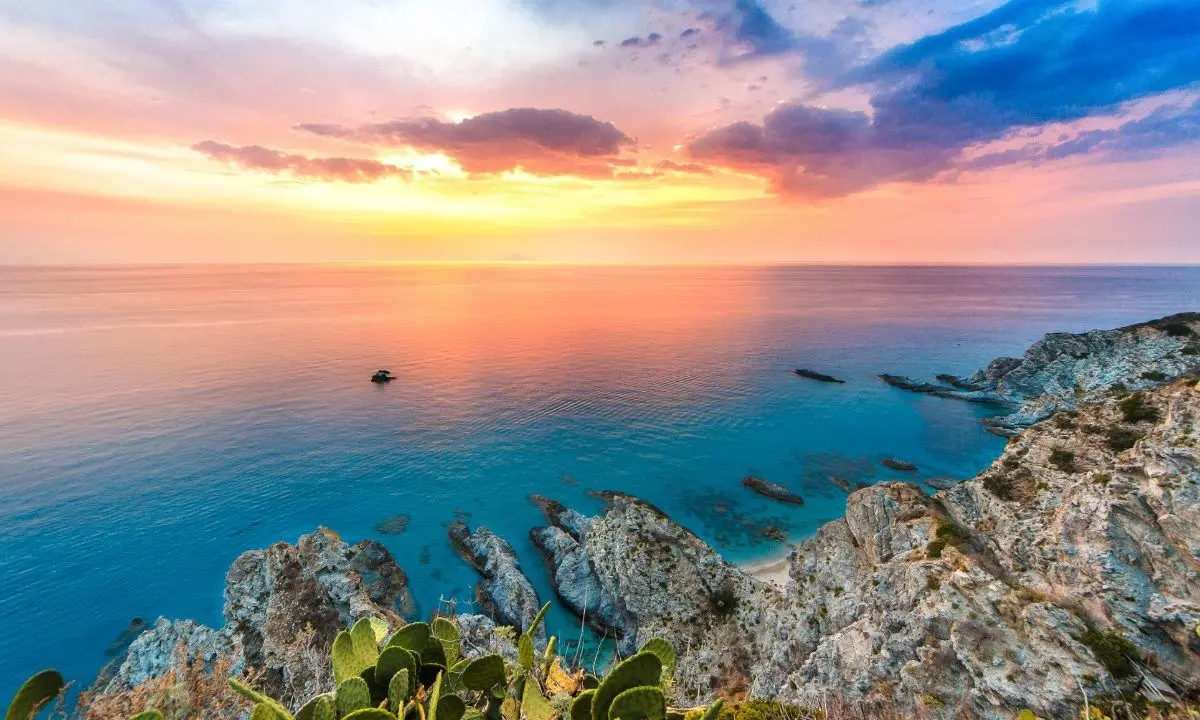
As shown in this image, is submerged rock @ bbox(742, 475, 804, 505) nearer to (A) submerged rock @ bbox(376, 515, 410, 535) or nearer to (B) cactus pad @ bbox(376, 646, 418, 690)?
(A) submerged rock @ bbox(376, 515, 410, 535)

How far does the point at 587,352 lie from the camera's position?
93000 millimetres

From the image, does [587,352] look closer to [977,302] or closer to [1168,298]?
[977,302]

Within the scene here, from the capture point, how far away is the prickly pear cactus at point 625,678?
16.5 ft

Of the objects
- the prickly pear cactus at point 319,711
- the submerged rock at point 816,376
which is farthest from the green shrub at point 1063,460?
the submerged rock at point 816,376

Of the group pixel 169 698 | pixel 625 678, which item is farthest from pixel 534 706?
pixel 169 698

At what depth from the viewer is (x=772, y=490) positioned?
1734 inches

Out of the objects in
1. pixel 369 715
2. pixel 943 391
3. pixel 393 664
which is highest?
pixel 369 715

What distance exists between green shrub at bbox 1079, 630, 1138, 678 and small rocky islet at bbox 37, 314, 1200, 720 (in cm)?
4

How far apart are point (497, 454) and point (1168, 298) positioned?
255522mm

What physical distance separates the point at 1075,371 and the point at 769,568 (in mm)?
60410

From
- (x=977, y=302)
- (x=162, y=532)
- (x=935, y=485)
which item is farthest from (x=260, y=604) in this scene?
(x=977, y=302)

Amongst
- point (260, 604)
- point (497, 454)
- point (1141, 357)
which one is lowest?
point (497, 454)

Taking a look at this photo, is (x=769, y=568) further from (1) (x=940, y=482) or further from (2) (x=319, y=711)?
(2) (x=319, y=711)

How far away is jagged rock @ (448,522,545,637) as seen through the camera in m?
28.1
